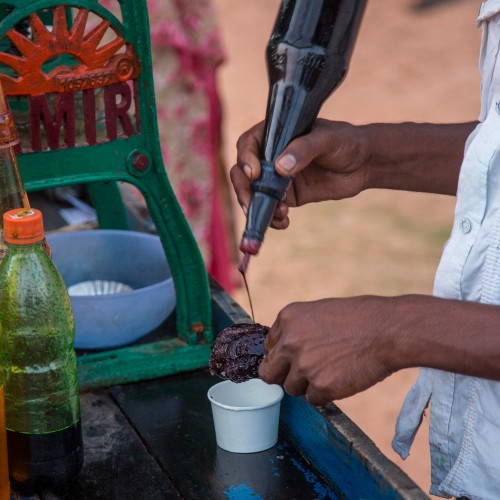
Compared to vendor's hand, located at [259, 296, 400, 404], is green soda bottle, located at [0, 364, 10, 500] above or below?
below

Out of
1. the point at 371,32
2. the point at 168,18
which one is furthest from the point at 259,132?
the point at 371,32

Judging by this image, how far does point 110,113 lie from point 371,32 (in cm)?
950

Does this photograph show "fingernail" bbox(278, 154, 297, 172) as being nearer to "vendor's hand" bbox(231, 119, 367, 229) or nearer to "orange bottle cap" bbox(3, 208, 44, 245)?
"vendor's hand" bbox(231, 119, 367, 229)

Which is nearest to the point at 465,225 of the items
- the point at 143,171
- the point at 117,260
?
the point at 143,171

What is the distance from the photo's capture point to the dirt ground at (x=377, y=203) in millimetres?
5070

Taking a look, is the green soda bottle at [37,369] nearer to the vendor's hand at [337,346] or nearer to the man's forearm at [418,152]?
the vendor's hand at [337,346]

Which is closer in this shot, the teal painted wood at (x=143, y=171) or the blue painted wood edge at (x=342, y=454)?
the blue painted wood edge at (x=342, y=454)

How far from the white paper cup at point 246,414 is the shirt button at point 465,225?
1.38 ft

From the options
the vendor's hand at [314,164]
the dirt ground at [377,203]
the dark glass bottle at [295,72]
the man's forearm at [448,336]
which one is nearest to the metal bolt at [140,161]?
the vendor's hand at [314,164]

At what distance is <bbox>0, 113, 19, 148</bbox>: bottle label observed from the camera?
140 centimetres

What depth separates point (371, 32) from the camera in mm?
10672

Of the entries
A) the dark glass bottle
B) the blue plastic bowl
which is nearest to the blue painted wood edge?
the dark glass bottle

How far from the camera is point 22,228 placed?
4.19ft

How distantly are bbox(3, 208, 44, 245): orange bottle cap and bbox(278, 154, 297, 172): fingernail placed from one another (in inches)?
16.3
